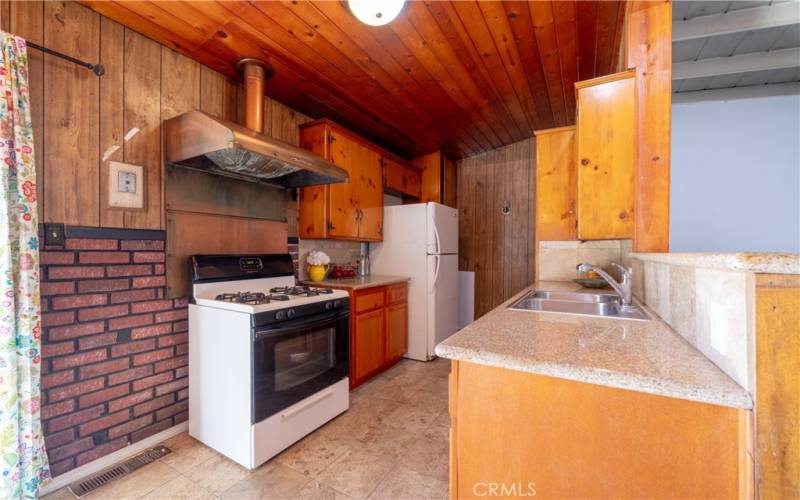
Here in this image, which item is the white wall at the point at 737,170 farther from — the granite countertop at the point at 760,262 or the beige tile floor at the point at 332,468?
the granite countertop at the point at 760,262

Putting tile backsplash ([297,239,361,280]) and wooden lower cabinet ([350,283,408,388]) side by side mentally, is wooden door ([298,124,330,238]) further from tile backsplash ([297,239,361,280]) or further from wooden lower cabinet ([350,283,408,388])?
wooden lower cabinet ([350,283,408,388])

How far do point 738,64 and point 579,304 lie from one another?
8.55 ft

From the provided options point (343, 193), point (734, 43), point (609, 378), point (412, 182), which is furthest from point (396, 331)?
point (734, 43)

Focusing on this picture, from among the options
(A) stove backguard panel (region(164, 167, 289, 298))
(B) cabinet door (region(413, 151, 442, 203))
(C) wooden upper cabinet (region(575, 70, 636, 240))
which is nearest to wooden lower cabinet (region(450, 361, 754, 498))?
(C) wooden upper cabinet (region(575, 70, 636, 240))

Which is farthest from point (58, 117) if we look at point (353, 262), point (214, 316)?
point (353, 262)

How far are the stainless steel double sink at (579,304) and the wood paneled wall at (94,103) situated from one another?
7.09 ft

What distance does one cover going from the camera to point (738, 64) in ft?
8.61

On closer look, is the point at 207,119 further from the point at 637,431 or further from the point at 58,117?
the point at 637,431

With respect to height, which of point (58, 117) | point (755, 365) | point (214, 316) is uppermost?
point (58, 117)

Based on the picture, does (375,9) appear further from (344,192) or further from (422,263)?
(422,263)

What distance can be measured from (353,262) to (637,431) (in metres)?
3.06

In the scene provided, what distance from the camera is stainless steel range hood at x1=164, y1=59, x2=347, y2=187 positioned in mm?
1759

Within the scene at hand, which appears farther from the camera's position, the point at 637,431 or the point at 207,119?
the point at 207,119

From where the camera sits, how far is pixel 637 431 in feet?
2.34
